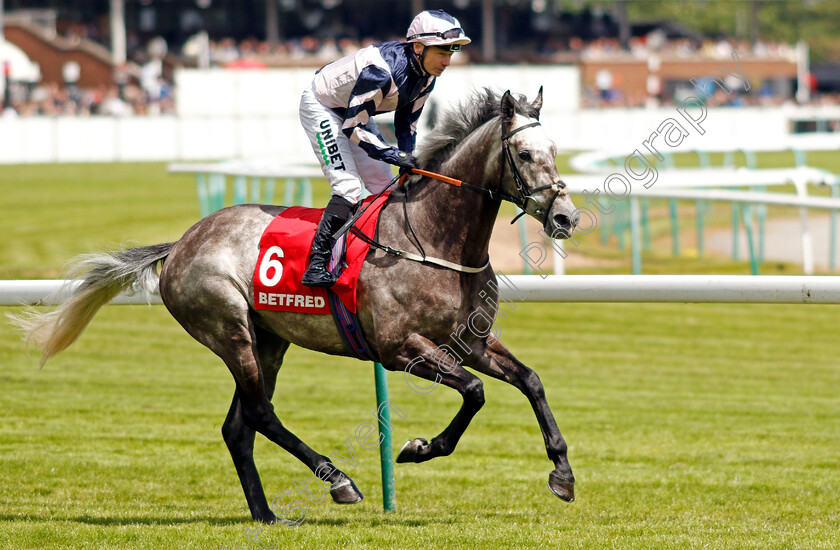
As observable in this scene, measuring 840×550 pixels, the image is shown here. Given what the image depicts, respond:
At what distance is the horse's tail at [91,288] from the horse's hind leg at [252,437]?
1.78 feet

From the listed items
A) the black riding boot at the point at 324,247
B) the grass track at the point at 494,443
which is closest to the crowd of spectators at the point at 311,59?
the grass track at the point at 494,443

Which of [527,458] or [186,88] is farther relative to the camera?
[186,88]

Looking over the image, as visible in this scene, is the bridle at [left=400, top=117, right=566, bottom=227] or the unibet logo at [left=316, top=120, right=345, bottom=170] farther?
the unibet logo at [left=316, top=120, right=345, bottom=170]

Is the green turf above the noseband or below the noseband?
below

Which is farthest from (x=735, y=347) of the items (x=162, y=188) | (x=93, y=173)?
A: (x=93, y=173)

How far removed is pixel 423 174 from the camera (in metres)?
4.13

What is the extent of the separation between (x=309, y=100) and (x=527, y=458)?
2.56 m

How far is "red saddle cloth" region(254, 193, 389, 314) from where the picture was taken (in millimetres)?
4074

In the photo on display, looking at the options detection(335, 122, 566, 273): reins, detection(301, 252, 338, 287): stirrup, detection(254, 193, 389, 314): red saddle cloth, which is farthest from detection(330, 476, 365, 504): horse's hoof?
detection(335, 122, 566, 273): reins

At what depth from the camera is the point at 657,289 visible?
13.7ft

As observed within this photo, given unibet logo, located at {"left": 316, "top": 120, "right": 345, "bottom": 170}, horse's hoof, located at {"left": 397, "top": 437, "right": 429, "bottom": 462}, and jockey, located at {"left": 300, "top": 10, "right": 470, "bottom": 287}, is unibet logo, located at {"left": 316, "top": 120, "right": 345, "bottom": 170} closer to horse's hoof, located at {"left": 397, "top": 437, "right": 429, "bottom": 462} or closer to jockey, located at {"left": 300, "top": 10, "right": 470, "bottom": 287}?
jockey, located at {"left": 300, "top": 10, "right": 470, "bottom": 287}

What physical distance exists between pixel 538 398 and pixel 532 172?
812 millimetres

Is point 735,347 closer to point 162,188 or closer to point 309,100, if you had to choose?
point 309,100

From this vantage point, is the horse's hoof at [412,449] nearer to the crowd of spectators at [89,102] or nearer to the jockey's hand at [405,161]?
the jockey's hand at [405,161]
